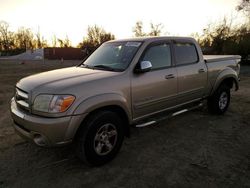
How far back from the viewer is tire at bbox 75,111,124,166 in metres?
3.17

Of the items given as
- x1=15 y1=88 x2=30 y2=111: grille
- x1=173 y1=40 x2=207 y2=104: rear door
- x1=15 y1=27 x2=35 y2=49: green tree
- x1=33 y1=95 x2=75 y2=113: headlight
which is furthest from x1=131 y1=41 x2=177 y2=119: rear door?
x1=15 y1=27 x2=35 y2=49: green tree

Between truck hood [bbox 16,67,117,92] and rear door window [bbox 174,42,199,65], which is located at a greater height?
rear door window [bbox 174,42,199,65]

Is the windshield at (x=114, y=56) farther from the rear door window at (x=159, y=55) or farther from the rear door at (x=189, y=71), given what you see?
the rear door at (x=189, y=71)

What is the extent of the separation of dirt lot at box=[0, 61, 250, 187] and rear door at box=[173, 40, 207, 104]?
0.77 meters

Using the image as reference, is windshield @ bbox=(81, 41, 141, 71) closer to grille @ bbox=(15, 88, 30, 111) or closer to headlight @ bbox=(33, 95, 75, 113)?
headlight @ bbox=(33, 95, 75, 113)

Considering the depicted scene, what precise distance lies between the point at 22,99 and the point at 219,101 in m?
4.51

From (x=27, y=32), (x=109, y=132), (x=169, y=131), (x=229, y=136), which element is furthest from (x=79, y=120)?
(x=27, y=32)

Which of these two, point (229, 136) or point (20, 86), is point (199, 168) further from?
point (20, 86)

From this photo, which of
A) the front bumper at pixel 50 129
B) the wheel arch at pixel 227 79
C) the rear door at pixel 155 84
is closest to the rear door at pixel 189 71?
the rear door at pixel 155 84

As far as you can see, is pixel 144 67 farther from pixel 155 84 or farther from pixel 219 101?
pixel 219 101

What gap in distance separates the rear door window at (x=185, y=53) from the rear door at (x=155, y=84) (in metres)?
0.23

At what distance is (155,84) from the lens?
4.00 metres

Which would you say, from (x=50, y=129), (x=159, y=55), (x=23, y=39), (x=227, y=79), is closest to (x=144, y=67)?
(x=159, y=55)

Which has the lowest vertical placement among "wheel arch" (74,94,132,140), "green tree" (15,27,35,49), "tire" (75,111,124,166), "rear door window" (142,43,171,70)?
"tire" (75,111,124,166)
